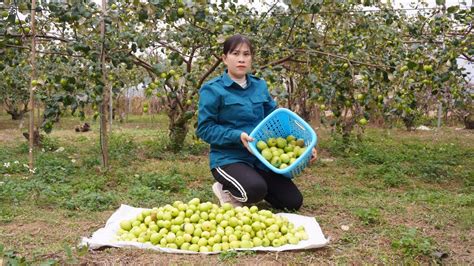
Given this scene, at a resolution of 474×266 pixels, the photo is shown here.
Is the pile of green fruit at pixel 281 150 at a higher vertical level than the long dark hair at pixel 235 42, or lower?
lower

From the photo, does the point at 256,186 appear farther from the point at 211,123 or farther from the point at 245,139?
the point at 211,123

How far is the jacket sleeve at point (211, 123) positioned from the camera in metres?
3.33

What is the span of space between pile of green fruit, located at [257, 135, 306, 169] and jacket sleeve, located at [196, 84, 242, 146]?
206 millimetres

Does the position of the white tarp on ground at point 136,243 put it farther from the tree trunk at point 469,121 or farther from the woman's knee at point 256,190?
the tree trunk at point 469,121

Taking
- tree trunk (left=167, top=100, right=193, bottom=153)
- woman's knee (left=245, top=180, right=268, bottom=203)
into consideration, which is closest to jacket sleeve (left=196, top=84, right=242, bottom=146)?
woman's knee (left=245, top=180, right=268, bottom=203)

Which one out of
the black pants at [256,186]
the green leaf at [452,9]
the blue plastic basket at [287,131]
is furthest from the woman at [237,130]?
the green leaf at [452,9]

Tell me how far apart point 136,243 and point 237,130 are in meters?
1.05

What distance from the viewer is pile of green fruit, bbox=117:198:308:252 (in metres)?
2.74

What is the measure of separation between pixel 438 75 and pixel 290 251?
271cm

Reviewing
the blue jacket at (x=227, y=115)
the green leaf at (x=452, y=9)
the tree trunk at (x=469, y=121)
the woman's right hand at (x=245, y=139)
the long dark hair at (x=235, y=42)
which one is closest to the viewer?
the woman's right hand at (x=245, y=139)

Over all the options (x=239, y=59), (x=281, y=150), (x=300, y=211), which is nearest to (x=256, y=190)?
(x=281, y=150)

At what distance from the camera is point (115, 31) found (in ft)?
14.9

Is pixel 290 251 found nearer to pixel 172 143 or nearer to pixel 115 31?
pixel 115 31

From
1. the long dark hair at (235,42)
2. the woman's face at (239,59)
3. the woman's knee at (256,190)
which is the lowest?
the woman's knee at (256,190)
